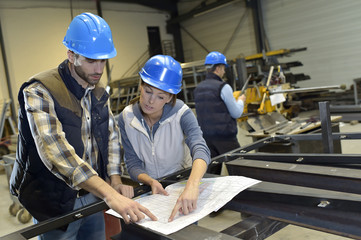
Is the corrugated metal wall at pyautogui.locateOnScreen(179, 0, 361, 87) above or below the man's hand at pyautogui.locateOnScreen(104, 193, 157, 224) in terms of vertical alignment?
above

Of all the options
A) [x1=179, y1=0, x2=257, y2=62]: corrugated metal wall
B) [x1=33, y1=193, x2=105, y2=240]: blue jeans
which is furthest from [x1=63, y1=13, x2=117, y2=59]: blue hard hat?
[x1=179, y1=0, x2=257, y2=62]: corrugated metal wall

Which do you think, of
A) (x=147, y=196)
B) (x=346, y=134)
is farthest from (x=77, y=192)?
(x=346, y=134)

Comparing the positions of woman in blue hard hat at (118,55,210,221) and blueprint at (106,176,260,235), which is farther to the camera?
woman in blue hard hat at (118,55,210,221)

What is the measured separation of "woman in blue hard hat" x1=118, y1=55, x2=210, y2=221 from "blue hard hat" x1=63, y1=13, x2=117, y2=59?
0.76 feet

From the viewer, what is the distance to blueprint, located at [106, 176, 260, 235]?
3.25ft

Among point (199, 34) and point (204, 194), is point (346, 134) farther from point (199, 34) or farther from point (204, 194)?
point (199, 34)

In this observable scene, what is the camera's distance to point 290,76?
761 centimetres

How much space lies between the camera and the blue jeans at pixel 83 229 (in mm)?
1348

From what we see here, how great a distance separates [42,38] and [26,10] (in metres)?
0.84

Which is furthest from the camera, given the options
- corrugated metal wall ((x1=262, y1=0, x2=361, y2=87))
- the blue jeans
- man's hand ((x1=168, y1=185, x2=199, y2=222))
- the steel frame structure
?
corrugated metal wall ((x1=262, y1=0, x2=361, y2=87))

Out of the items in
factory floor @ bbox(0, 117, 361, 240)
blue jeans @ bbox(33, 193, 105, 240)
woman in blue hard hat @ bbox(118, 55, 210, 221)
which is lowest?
factory floor @ bbox(0, 117, 361, 240)

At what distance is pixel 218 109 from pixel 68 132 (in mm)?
1980

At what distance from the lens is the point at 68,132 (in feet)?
4.09

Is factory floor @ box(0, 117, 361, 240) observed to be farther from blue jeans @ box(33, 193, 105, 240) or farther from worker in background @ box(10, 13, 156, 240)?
worker in background @ box(10, 13, 156, 240)
